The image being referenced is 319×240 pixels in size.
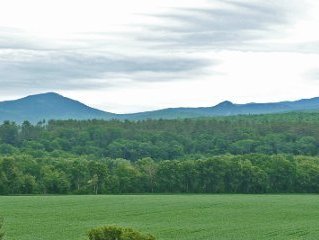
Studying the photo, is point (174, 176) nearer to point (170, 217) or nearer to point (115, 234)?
point (170, 217)

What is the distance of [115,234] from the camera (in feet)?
105

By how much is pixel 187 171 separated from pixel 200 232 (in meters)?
72.5

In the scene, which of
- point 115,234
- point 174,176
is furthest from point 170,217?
point 174,176

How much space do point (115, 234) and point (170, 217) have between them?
4837 centimetres

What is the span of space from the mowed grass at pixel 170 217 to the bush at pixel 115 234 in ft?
87.7

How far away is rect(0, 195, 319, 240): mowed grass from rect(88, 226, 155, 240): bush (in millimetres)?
26721

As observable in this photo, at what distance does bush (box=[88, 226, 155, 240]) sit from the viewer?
3162cm

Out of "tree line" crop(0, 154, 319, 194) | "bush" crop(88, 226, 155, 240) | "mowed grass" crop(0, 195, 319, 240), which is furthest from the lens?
"tree line" crop(0, 154, 319, 194)

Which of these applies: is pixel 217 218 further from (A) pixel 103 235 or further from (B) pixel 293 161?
(B) pixel 293 161

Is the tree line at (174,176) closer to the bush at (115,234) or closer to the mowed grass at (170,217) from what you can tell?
the mowed grass at (170,217)

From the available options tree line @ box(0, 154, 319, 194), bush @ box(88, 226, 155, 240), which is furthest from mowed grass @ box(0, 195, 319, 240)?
bush @ box(88, 226, 155, 240)

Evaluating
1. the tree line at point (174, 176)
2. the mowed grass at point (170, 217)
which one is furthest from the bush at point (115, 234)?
the tree line at point (174, 176)

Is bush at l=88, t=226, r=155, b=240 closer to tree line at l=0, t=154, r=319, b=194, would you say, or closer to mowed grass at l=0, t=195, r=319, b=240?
mowed grass at l=0, t=195, r=319, b=240

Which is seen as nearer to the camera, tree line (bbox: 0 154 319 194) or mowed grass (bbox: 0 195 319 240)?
mowed grass (bbox: 0 195 319 240)
